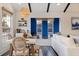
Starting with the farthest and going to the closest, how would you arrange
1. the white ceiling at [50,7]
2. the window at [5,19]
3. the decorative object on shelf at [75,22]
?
the decorative object on shelf at [75,22]
the white ceiling at [50,7]
the window at [5,19]

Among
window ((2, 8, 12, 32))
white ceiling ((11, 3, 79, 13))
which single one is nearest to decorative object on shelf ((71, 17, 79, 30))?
white ceiling ((11, 3, 79, 13))

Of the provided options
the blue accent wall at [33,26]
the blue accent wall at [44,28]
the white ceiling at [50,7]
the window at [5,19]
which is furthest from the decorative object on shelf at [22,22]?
the blue accent wall at [44,28]

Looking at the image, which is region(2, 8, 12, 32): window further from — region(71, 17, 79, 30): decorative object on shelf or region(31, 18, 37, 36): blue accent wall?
region(71, 17, 79, 30): decorative object on shelf

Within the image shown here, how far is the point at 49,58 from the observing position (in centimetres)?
108

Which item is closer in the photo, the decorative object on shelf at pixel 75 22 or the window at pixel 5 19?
the window at pixel 5 19

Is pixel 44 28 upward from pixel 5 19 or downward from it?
downward

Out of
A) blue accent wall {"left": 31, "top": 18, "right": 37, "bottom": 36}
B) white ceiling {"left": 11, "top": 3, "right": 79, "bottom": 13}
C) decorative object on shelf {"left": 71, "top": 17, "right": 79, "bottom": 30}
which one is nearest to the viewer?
white ceiling {"left": 11, "top": 3, "right": 79, "bottom": 13}

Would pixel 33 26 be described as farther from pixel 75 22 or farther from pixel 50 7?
pixel 75 22

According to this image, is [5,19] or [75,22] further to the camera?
[75,22]

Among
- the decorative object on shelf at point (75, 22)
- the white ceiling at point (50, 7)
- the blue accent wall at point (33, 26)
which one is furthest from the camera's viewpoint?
the blue accent wall at point (33, 26)

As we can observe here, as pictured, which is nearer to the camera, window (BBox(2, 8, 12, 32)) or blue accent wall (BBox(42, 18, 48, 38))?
window (BBox(2, 8, 12, 32))

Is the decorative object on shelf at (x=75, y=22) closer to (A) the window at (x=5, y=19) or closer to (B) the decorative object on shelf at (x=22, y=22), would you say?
(B) the decorative object on shelf at (x=22, y=22)

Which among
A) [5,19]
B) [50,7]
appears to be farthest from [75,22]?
[5,19]

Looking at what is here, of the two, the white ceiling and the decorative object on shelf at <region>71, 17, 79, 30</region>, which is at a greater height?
the white ceiling
